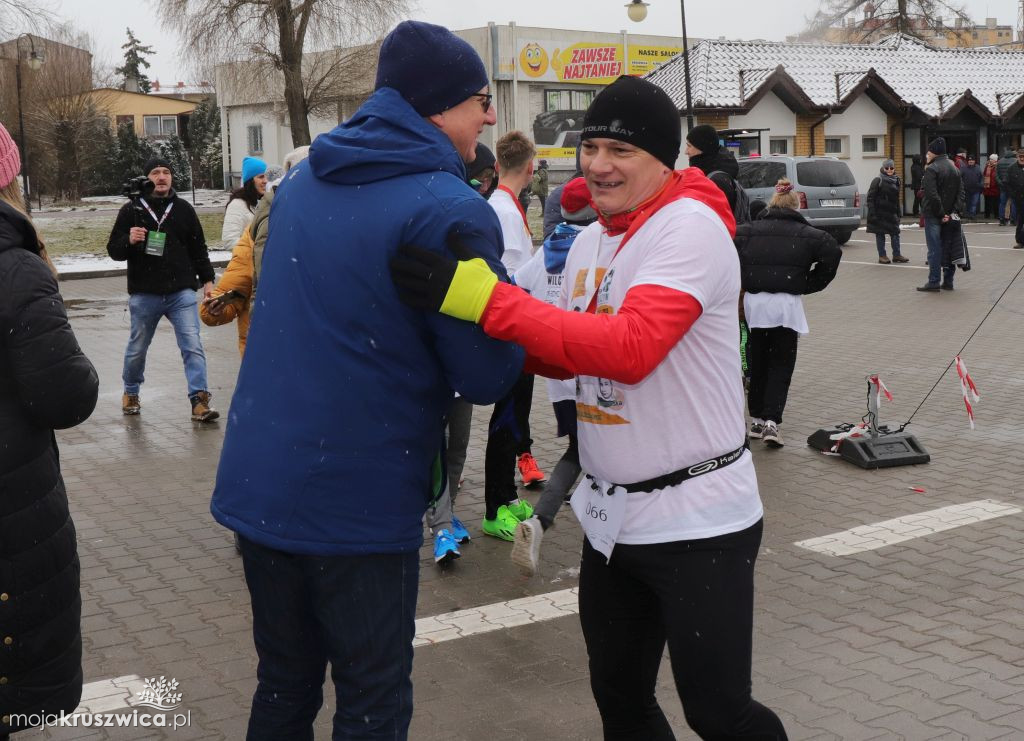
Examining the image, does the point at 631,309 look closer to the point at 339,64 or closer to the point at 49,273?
the point at 49,273

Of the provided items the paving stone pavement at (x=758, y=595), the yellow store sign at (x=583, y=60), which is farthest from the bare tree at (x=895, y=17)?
the paving stone pavement at (x=758, y=595)

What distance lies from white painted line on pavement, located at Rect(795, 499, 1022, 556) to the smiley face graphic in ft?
136

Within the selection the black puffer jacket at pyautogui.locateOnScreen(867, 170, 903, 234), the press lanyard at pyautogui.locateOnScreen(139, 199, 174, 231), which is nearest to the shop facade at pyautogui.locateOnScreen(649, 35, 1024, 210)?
the black puffer jacket at pyautogui.locateOnScreen(867, 170, 903, 234)

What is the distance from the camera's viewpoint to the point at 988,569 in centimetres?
531

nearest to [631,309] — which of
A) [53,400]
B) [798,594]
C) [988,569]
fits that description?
[53,400]

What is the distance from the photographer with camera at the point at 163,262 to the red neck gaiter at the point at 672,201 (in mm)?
6311

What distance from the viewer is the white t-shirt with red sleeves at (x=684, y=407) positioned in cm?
262

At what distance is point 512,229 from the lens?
19.9 ft

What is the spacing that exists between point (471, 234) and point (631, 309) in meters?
0.42

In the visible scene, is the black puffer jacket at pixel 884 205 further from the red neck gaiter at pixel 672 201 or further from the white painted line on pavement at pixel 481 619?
the red neck gaiter at pixel 672 201

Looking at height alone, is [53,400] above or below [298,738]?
above

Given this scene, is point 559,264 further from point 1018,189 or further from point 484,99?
point 1018,189

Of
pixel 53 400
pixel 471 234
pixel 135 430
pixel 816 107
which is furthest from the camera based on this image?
pixel 816 107
